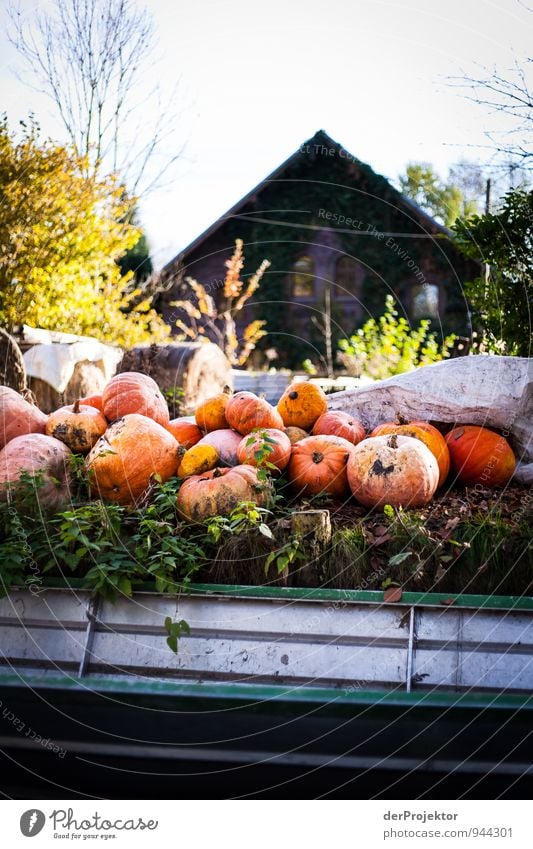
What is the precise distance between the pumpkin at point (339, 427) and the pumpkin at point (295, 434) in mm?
78

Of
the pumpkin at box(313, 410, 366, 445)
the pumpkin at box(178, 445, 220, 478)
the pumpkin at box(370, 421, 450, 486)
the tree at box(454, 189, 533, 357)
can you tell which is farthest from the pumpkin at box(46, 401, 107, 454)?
the tree at box(454, 189, 533, 357)

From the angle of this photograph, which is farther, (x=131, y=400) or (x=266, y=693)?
(x=131, y=400)

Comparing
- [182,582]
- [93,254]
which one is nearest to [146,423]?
[182,582]

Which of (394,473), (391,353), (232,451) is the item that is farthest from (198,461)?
(391,353)

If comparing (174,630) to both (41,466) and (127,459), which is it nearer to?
(127,459)

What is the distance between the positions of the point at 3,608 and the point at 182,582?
33.2 inches

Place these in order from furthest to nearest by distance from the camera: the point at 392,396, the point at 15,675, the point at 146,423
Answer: the point at 392,396 < the point at 146,423 < the point at 15,675

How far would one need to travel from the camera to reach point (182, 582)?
3.47 meters

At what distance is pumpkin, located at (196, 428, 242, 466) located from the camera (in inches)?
170

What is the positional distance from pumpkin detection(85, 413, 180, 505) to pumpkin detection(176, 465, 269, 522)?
25 cm

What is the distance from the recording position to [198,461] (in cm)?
421

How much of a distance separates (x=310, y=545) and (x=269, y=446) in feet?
2.08

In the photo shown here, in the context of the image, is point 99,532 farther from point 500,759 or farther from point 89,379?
point 89,379

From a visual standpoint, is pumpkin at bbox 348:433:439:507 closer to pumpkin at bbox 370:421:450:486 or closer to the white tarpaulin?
pumpkin at bbox 370:421:450:486
